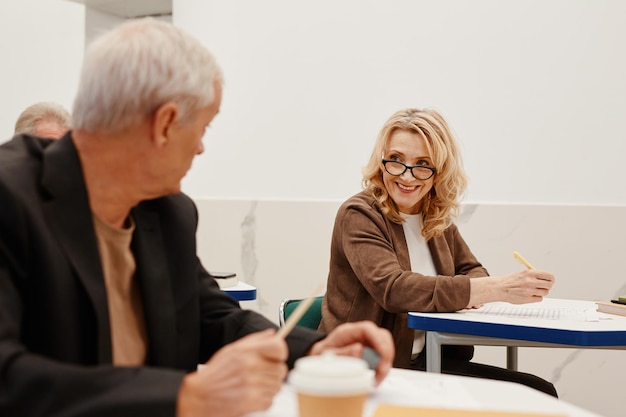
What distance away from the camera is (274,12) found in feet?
14.2

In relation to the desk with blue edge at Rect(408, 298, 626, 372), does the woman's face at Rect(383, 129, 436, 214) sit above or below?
above

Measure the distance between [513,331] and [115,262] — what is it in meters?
1.34

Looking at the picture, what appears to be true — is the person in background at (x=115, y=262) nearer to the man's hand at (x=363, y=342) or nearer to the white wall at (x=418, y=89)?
the man's hand at (x=363, y=342)

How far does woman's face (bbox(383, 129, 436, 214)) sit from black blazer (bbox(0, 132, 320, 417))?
4.36ft

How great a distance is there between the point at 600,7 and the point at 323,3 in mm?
1536

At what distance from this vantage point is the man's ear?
1127 mm

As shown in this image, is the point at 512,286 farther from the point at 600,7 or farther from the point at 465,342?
the point at 600,7

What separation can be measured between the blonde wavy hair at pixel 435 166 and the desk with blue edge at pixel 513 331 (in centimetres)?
53

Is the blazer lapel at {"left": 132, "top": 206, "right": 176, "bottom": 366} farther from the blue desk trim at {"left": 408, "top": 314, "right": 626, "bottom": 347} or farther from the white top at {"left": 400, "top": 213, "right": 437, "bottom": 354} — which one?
the white top at {"left": 400, "top": 213, "right": 437, "bottom": 354}

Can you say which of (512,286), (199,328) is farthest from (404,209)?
(199,328)

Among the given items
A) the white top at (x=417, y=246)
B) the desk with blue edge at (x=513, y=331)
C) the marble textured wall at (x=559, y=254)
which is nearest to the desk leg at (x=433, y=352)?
the desk with blue edge at (x=513, y=331)

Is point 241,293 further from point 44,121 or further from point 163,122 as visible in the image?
point 163,122

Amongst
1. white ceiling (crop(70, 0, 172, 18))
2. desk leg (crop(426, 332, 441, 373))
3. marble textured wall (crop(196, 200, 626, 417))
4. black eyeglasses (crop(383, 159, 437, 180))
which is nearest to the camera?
desk leg (crop(426, 332, 441, 373))

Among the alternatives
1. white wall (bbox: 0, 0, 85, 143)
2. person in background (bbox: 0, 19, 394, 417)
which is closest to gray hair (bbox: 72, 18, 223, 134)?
person in background (bbox: 0, 19, 394, 417)
